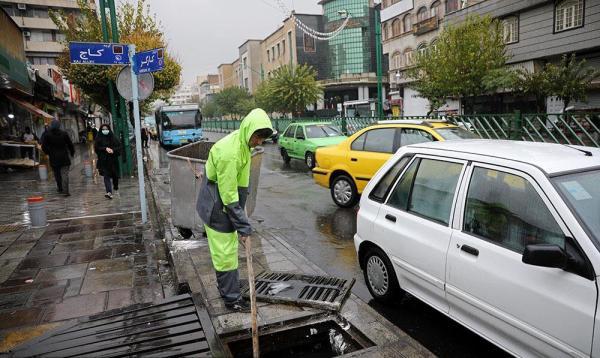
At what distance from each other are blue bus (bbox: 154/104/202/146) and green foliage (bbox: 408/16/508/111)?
1468 centimetres

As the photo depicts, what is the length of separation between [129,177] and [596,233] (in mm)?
13931

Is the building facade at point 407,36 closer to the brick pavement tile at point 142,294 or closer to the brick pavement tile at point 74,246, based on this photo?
the brick pavement tile at point 74,246

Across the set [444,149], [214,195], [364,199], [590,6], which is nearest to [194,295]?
[214,195]

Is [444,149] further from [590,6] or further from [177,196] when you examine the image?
[590,6]

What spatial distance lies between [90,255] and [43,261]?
22.5 inches

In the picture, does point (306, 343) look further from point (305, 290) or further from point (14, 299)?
point (14, 299)

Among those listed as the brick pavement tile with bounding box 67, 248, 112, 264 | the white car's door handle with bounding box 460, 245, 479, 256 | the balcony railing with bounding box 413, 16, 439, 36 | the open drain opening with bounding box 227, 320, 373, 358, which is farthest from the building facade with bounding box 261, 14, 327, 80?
the white car's door handle with bounding box 460, 245, 479, 256

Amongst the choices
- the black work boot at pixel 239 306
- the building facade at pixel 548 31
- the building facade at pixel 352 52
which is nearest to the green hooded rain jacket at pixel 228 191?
the black work boot at pixel 239 306

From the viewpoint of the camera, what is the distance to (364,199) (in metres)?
4.58

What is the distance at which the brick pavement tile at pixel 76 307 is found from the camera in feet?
13.9

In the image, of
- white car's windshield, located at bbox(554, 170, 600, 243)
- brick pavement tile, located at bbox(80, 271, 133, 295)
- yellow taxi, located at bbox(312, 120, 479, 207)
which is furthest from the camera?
yellow taxi, located at bbox(312, 120, 479, 207)

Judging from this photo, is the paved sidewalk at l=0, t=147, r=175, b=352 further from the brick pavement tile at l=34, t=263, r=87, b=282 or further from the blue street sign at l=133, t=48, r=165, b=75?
the blue street sign at l=133, t=48, r=165, b=75

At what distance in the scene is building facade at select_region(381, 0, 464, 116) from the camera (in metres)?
34.6

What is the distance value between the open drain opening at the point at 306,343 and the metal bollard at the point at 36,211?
585 centimetres
